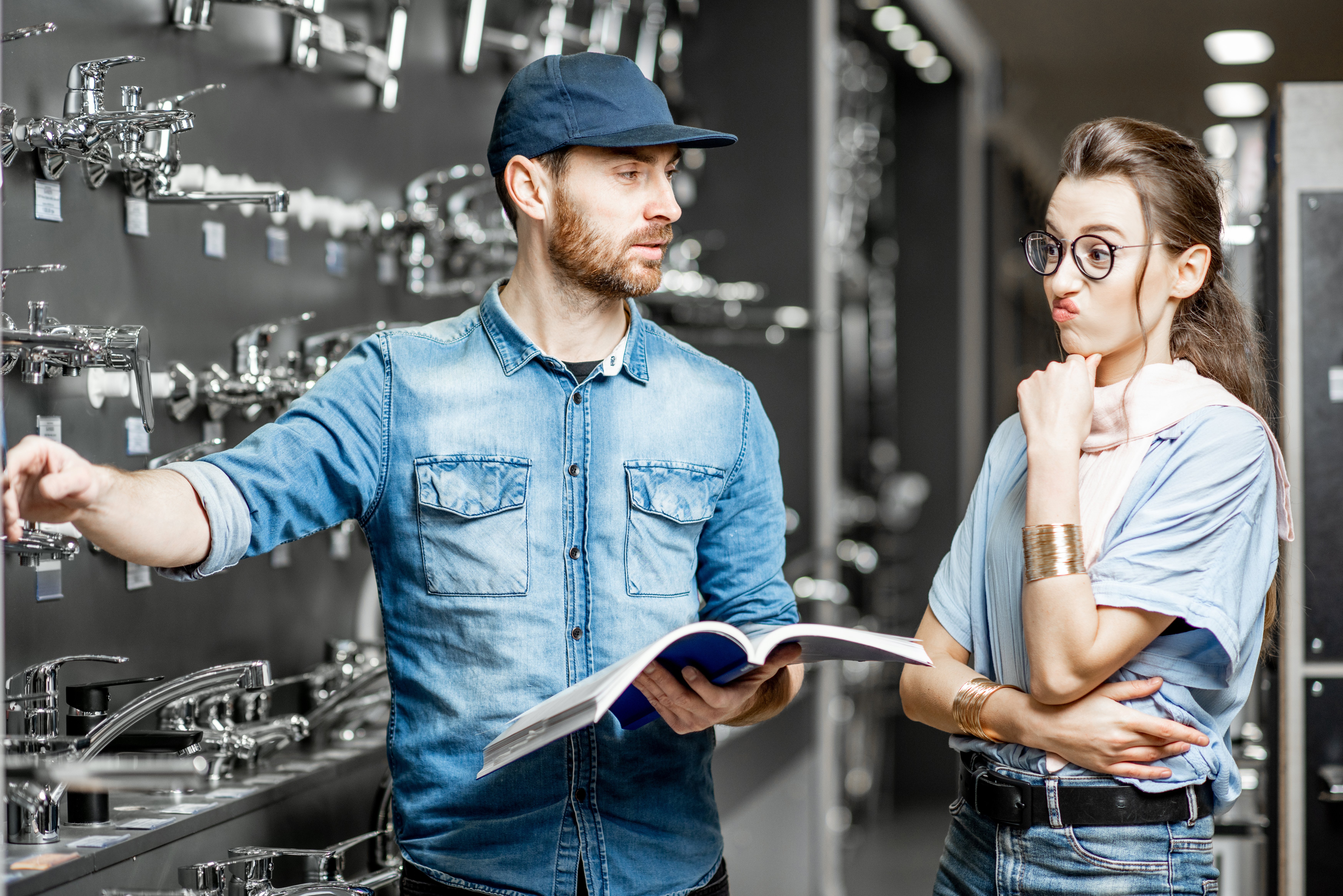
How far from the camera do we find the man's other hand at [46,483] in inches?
37.8

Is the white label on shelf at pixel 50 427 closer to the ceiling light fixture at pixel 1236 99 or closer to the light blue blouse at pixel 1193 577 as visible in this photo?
the light blue blouse at pixel 1193 577

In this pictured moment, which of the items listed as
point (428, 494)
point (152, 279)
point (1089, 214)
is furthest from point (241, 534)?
point (1089, 214)

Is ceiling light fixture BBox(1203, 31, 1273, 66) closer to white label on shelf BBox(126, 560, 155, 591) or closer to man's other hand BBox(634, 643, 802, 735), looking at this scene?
man's other hand BBox(634, 643, 802, 735)

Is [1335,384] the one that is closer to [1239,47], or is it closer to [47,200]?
[47,200]

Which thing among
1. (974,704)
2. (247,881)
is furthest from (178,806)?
(974,704)

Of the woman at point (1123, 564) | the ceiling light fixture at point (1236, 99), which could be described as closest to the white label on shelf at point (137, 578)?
the woman at point (1123, 564)

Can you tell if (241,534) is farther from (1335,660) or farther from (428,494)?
(1335,660)

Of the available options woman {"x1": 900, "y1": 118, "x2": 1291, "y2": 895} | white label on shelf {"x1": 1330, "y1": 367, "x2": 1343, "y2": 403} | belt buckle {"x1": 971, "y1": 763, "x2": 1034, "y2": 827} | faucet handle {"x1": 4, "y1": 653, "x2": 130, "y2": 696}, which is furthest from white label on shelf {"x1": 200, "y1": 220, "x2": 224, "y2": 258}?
white label on shelf {"x1": 1330, "y1": 367, "x2": 1343, "y2": 403}

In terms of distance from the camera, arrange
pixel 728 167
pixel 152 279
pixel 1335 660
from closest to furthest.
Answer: pixel 152 279
pixel 1335 660
pixel 728 167

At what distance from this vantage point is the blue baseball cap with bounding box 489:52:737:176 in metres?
1.39

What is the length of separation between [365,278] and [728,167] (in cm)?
165

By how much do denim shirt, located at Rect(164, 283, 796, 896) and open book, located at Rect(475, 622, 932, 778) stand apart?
13 centimetres

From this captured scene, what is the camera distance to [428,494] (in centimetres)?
135

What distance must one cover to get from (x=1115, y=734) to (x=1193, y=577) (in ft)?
0.52
